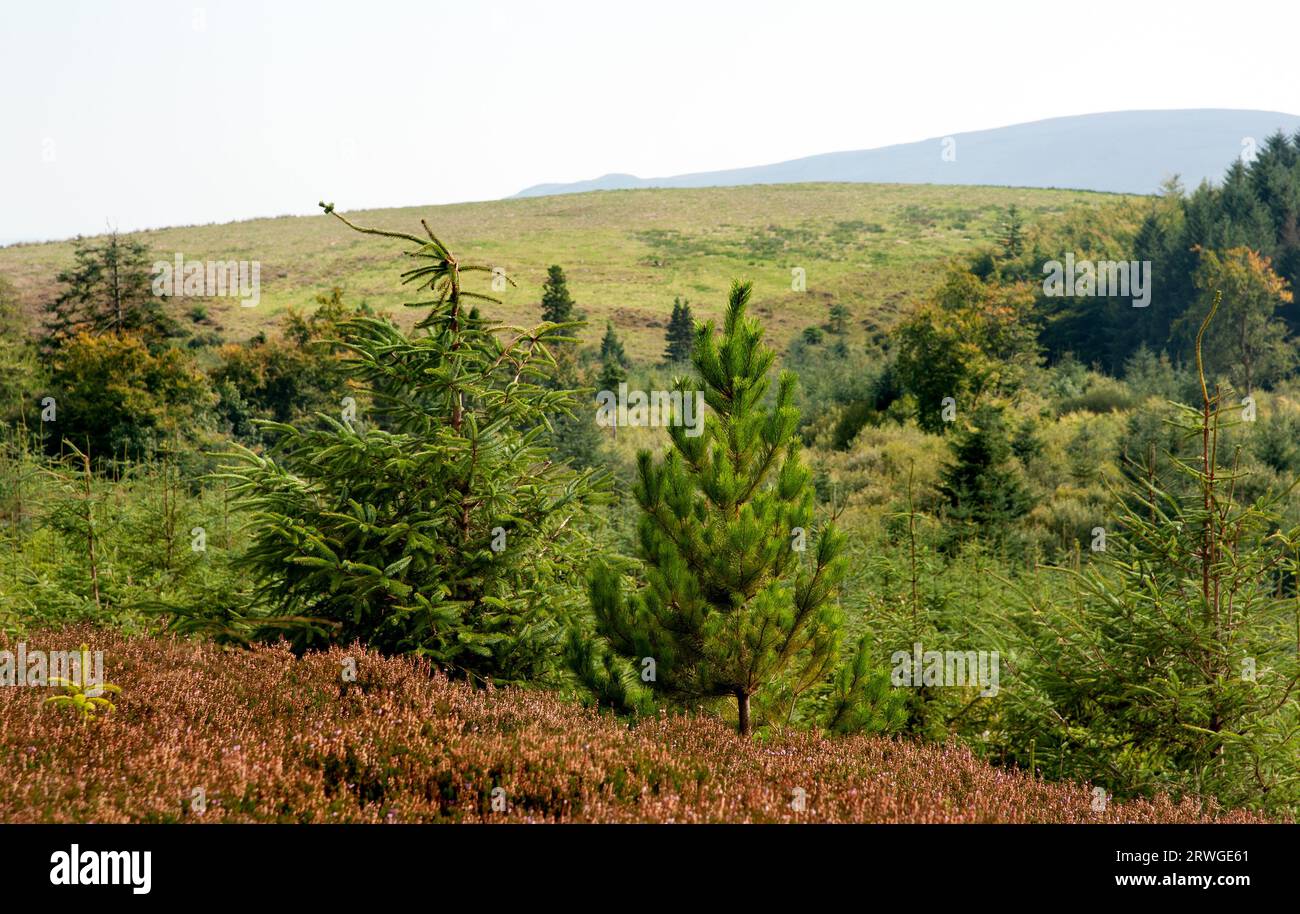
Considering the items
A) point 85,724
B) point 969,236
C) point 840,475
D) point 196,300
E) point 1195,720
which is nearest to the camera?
point 85,724

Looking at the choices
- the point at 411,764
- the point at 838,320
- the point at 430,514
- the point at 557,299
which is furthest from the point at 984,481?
the point at 838,320

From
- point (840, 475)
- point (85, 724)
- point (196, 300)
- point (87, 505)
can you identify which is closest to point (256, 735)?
point (85, 724)

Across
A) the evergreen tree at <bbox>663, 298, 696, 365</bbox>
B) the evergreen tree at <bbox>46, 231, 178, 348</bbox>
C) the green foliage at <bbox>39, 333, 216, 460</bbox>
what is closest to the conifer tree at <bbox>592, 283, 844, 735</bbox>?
the green foliage at <bbox>39, 333, 216, 460</bbox>

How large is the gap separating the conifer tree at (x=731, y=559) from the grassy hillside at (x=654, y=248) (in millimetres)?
41026

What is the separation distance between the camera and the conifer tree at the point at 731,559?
20.0 ft

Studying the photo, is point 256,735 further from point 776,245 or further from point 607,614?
point 776,245

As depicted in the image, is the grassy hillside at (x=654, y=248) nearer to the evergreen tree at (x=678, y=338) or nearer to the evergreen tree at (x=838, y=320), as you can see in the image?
the evergreen tree at (x=838, y=320)

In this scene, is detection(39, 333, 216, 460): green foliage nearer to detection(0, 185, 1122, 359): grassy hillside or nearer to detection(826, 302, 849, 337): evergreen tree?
detection(0, 185, 1122, 359): grassy hillside

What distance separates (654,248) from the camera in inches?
3408

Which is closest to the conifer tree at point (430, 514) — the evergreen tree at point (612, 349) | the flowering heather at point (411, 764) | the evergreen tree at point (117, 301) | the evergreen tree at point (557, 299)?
the flowering heather at point (411, 764)

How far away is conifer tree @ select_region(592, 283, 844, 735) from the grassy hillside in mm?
41026

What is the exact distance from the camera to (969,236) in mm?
84062

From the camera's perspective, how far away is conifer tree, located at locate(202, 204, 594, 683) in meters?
5.96
